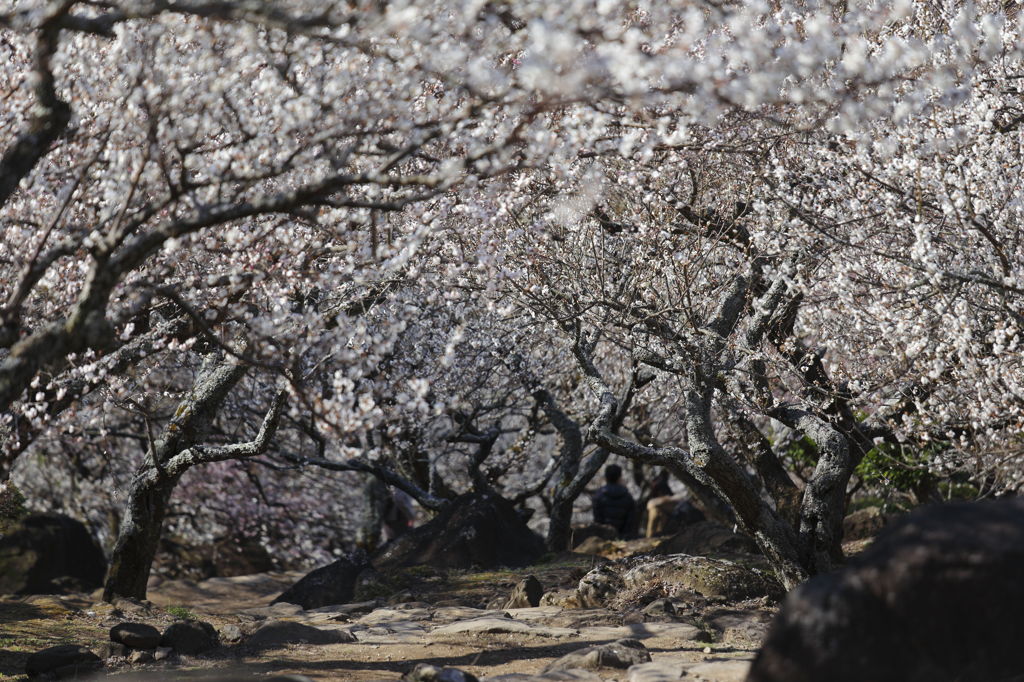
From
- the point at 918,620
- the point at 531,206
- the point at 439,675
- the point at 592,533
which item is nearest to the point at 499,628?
the point at 439,675

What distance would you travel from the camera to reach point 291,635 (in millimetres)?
10195

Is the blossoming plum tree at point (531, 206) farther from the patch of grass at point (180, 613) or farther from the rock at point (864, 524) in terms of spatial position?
the rock at point (864, 524)

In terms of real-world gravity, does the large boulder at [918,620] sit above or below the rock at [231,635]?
above

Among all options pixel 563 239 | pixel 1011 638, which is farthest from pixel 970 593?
pixel 563 239

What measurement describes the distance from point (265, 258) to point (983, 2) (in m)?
7.72

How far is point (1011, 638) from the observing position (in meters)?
4.66

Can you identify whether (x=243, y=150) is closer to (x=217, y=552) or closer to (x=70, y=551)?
(x=70, y=551)

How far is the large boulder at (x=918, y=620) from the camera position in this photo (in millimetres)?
4566

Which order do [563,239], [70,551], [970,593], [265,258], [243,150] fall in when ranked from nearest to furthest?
1. [970,593]
2. [243,150]
3. [265,258]
4. [563,239]
5. [70,551]

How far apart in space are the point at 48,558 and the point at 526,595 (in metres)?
7.36

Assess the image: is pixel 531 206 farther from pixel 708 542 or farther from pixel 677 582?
pixel 708 542

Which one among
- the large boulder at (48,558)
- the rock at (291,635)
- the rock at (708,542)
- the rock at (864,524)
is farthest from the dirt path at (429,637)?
the rock at (864,524)

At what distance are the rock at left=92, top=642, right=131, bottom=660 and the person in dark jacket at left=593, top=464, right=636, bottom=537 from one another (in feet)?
37.3

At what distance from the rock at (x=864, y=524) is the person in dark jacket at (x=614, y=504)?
17.3 feet
